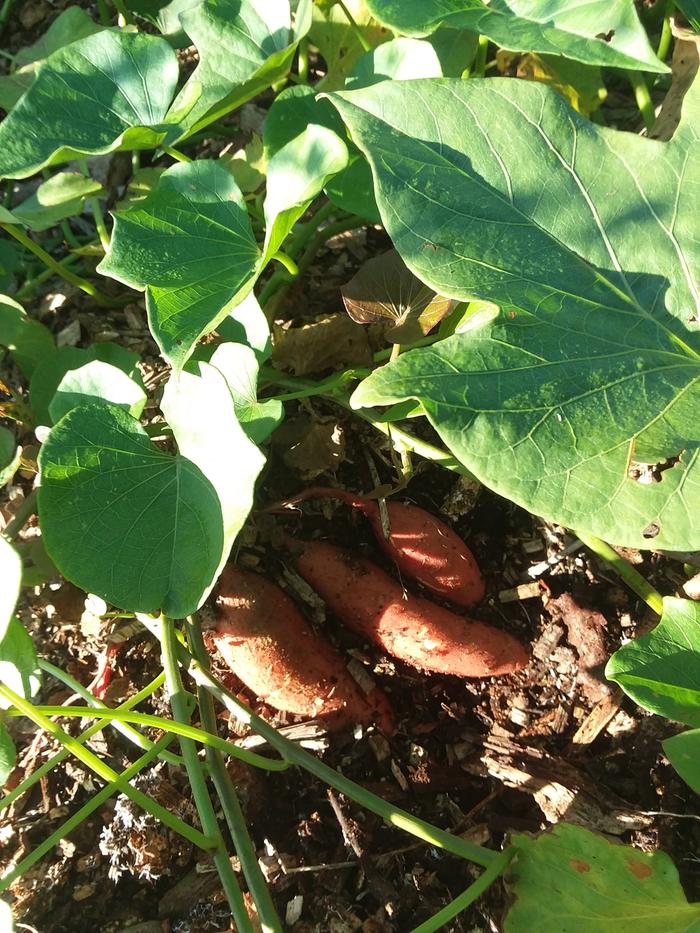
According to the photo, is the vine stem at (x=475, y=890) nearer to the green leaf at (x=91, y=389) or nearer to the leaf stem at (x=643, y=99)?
the green leaf at (x=91, y=389)

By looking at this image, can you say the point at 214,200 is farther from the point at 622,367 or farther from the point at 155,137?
the point at 622,367

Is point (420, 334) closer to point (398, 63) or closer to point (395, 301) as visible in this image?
point (395, 301)

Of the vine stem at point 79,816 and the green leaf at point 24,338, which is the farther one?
the green leaf at point 24,338

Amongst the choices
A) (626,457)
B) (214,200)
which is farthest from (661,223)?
(214,200)

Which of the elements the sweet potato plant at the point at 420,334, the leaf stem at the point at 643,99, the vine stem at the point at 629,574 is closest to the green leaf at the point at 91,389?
the sweet potato plant at the point at 420,334

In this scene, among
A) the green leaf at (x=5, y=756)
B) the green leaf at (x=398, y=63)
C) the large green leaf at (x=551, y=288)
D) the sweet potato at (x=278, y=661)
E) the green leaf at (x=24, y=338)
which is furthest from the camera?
the green leaf at (x=24, y=338)

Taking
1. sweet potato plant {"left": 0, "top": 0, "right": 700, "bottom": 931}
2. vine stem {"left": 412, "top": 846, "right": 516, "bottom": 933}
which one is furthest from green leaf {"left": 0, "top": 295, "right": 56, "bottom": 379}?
vine stem {"left": 412, "top": 846, "right": 516, "bottom": 933}

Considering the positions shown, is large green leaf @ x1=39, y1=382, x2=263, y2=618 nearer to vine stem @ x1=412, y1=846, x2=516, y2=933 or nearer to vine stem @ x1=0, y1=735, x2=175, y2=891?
vine stem @ x1=0, y1=735, x2=175, y2=891
